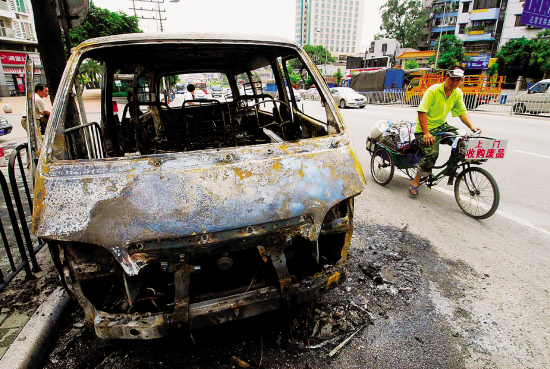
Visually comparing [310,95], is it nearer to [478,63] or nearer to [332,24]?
[478,63]

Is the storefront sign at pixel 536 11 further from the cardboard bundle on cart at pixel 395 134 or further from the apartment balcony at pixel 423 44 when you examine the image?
the apartment balcony at pixel 423 44

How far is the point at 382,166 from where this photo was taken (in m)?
5.32

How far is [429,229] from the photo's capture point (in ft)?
12.1

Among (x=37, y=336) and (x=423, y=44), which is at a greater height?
(x=423, y=44)

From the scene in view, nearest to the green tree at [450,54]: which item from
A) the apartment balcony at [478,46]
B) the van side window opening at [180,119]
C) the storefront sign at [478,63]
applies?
the storefront sign at [478,63]

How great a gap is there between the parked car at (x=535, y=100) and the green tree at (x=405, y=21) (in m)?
52.7

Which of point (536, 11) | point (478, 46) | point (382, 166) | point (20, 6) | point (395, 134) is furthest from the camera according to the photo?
point (478, 46)

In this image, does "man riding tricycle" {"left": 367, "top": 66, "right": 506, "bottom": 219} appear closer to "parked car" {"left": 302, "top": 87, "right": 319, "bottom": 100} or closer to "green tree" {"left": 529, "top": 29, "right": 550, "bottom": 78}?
"parked car" {"left": 302, "top": 87, "right": 319, "bottom": 100}

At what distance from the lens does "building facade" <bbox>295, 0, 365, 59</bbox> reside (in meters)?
151

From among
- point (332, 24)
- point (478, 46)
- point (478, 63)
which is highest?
point (332, 24)

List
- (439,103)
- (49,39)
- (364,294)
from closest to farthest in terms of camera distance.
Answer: (364,294) → (49,39) → (439,103)

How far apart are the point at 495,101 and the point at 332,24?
16046 cm

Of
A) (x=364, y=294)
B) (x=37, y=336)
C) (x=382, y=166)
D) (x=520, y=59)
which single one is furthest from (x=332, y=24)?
(x=37, y=336)

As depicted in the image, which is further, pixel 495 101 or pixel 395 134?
pixel 495 101
